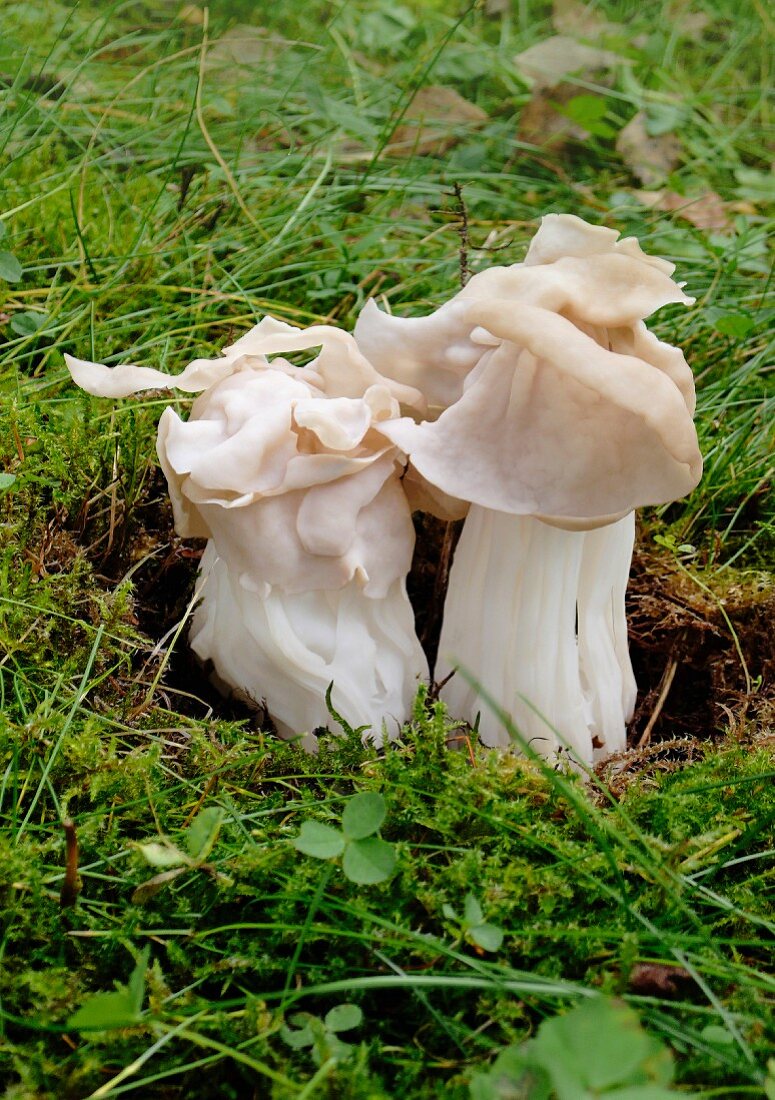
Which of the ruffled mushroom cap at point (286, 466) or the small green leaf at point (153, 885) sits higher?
the ruffled mushroom cap at point (286, 466)

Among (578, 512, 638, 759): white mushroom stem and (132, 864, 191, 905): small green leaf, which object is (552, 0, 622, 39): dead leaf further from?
(132, 864, 191, 905): small green leaf

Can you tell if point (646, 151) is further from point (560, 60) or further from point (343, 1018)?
point (343, 1018)

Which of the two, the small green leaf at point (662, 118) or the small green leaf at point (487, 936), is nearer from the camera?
the small green leaf at point (487, 936)

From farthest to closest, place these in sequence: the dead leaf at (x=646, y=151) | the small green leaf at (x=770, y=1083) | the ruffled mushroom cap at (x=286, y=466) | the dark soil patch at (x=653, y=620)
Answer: the dead leaf at (x=646, y=151) → the dark soil patch at (x=653, y=620) → the ruffled mushroom cap at (x=286, y=466) → the small green leaf at (x=770, y=1083)

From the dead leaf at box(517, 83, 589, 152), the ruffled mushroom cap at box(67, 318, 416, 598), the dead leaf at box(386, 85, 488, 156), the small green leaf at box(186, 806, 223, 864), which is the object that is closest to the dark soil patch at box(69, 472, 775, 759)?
the ruffled mushroom cap at box(67, 318, 416, 598)

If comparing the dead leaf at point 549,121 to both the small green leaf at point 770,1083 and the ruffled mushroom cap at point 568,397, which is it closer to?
the ruffled mushroom cap at point 568,397

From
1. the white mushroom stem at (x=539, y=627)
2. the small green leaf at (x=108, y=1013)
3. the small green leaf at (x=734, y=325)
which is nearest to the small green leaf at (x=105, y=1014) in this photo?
the small green leaf at (x=108, y=1013)

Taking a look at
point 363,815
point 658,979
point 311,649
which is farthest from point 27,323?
point 658,979

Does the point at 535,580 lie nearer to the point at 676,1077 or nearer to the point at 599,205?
the point at 676,1077
